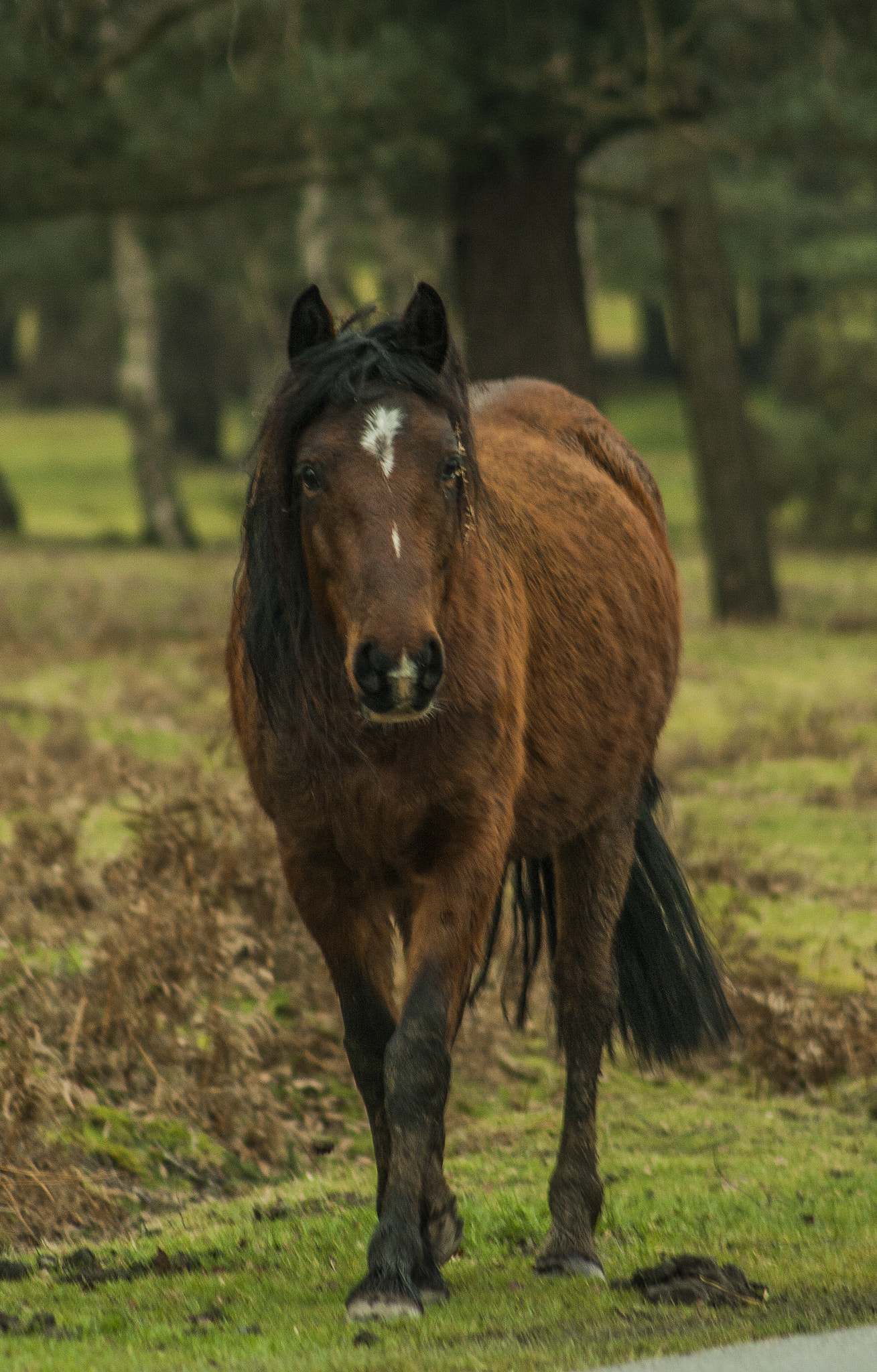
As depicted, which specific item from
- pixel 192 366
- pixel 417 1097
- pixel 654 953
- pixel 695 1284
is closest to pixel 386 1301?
pixel 417 1097

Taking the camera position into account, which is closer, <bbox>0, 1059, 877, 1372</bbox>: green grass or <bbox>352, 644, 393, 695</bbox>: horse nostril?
<bbox>352, 644, 393, 695</bbox>: horse nostril

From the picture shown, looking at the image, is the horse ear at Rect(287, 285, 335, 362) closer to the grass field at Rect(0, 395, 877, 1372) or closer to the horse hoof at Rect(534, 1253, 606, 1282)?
the grass field at Rect(0, 395, 877, 1372)

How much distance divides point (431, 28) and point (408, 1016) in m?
11.4

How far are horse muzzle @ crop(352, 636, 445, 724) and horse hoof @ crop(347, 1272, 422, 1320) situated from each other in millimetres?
1429

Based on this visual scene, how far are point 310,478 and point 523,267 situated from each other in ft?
37.5

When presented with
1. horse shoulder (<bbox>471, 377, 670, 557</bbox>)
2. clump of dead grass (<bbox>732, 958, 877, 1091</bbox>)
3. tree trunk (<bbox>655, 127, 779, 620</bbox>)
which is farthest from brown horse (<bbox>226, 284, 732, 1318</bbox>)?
tree trunk (<bbox>655, 127, 779, 620</bbox>)

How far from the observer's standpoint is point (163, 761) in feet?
35.7

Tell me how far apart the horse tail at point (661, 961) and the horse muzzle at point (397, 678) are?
8.30 feet

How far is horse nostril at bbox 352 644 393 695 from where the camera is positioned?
13.1ft

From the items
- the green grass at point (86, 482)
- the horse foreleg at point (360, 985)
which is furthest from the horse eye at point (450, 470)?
the green grass at point (86, 482)

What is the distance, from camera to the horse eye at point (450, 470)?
14.5ft

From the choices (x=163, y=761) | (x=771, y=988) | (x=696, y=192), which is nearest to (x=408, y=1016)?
(x=771, y=988)

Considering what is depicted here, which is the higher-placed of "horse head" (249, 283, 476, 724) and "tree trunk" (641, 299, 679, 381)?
"horse head" (249, 283, 476, 724)

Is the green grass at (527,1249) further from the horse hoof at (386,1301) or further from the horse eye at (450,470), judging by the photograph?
the horse eye at (450,470)
